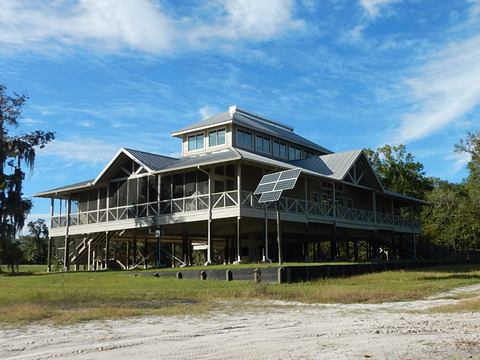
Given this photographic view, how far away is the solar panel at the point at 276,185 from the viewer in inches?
917

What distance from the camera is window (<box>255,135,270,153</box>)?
3569 centimetres

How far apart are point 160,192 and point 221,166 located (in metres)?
3.93

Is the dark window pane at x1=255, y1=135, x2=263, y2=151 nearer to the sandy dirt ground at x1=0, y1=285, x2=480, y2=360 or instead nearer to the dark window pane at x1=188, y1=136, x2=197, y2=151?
the dark window pane at x1=188, y1=136, x2=197, y2=151

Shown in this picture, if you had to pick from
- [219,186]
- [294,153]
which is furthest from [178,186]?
[294,153]

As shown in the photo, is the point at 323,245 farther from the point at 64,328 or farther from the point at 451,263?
the point at 64,328

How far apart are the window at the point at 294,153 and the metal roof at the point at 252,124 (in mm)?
454

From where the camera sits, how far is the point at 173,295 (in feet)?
53.1

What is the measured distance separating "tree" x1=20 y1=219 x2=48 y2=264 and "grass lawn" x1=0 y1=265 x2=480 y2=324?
54.7 meters

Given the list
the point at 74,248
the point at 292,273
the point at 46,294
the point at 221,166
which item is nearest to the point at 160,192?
the point at 221,166

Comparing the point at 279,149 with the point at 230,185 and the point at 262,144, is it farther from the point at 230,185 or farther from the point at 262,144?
the point at 230,185

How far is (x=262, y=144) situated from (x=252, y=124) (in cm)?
169

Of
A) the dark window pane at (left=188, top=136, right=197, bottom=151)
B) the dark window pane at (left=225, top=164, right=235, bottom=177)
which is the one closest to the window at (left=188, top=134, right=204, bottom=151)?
the dark window pane at (left=188, top=136, right=197, bottom=151)

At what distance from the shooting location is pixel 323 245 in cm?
5516

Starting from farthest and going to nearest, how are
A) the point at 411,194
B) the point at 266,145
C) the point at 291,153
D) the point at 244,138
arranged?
the point at 411,194 → the point at 291,153 → the point at 266,145 → the point at 244,138
